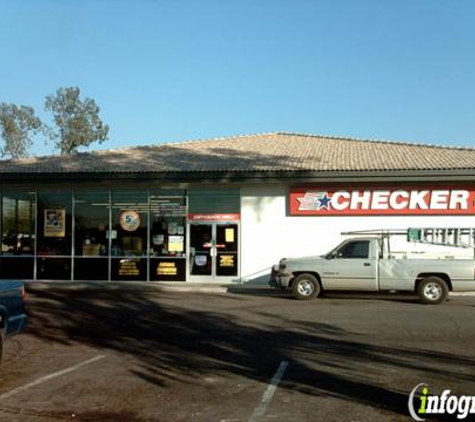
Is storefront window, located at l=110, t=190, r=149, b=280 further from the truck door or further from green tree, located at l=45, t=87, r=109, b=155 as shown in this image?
green tree, located at l=45, t=87, r=109, b=155

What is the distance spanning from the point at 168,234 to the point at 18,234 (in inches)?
221

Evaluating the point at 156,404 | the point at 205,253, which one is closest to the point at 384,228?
the point at 205,253

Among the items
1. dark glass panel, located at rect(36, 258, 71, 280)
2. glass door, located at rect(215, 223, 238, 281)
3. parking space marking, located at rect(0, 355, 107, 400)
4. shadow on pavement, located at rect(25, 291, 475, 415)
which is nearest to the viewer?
parking space marking, located at rect(0, 355, 107, 400)

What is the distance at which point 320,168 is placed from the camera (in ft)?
74.6

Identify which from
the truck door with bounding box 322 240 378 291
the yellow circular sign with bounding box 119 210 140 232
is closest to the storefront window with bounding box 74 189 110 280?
the yellow circular sign with bounding box 119 210 140 232

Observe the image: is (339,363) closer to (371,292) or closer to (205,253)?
(371,292)

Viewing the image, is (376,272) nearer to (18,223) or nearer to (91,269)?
(91,269)

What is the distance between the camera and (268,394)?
7.58 meters

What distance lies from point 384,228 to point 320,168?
296 cm

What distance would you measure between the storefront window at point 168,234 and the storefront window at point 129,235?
0.96 feet

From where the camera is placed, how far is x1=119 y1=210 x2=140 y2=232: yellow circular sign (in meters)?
24.3

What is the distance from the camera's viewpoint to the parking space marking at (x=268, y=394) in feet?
22.0

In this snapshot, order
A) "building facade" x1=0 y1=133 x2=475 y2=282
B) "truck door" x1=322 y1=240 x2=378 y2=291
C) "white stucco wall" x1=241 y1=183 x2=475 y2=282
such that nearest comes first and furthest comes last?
"truck door" x1=322 y1=240 x2=378 y2=291, "building facade" x1=0 y1=133 x2=475 y2=282, "white stucco wall" x1=241 y1=183 x2=475 y2=282

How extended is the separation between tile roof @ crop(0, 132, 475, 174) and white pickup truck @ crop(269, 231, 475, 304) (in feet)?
15.9
